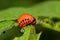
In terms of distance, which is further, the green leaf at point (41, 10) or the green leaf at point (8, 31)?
the green leaf at point (41, 10)

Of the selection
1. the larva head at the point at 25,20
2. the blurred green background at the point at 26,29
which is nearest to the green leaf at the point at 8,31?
the blurred green background at the point at 26,29

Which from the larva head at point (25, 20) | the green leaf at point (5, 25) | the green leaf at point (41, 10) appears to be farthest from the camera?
the green leaf at point (41, 10)

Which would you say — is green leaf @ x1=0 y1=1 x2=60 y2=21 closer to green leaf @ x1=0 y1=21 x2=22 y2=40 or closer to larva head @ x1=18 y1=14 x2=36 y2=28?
larva head @ x1=18 y1=14 x2=36 y2=28

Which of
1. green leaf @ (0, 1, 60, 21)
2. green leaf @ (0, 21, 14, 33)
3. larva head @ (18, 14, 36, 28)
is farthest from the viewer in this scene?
green leaf @ (0, 1, 60, 21)

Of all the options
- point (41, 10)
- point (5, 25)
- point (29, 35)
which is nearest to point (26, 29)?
point (29, 35)

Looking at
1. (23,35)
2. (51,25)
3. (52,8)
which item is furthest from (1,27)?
(52,8)

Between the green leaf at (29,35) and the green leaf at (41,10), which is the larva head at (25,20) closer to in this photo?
the green leaf at (29,35)

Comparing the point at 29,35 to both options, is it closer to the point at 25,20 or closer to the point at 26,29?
the point at 26,29

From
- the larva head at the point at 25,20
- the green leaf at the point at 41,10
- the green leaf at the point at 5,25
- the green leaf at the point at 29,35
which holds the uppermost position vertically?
the green leaf at the point at 5,25

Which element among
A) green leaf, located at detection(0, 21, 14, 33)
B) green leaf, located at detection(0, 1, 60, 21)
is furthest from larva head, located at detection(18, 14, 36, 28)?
green leaf, located at detection(0, 1, 60, 21)

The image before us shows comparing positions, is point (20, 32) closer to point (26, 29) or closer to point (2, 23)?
point (26, 29)

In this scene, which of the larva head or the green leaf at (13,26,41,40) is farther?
the larva head
